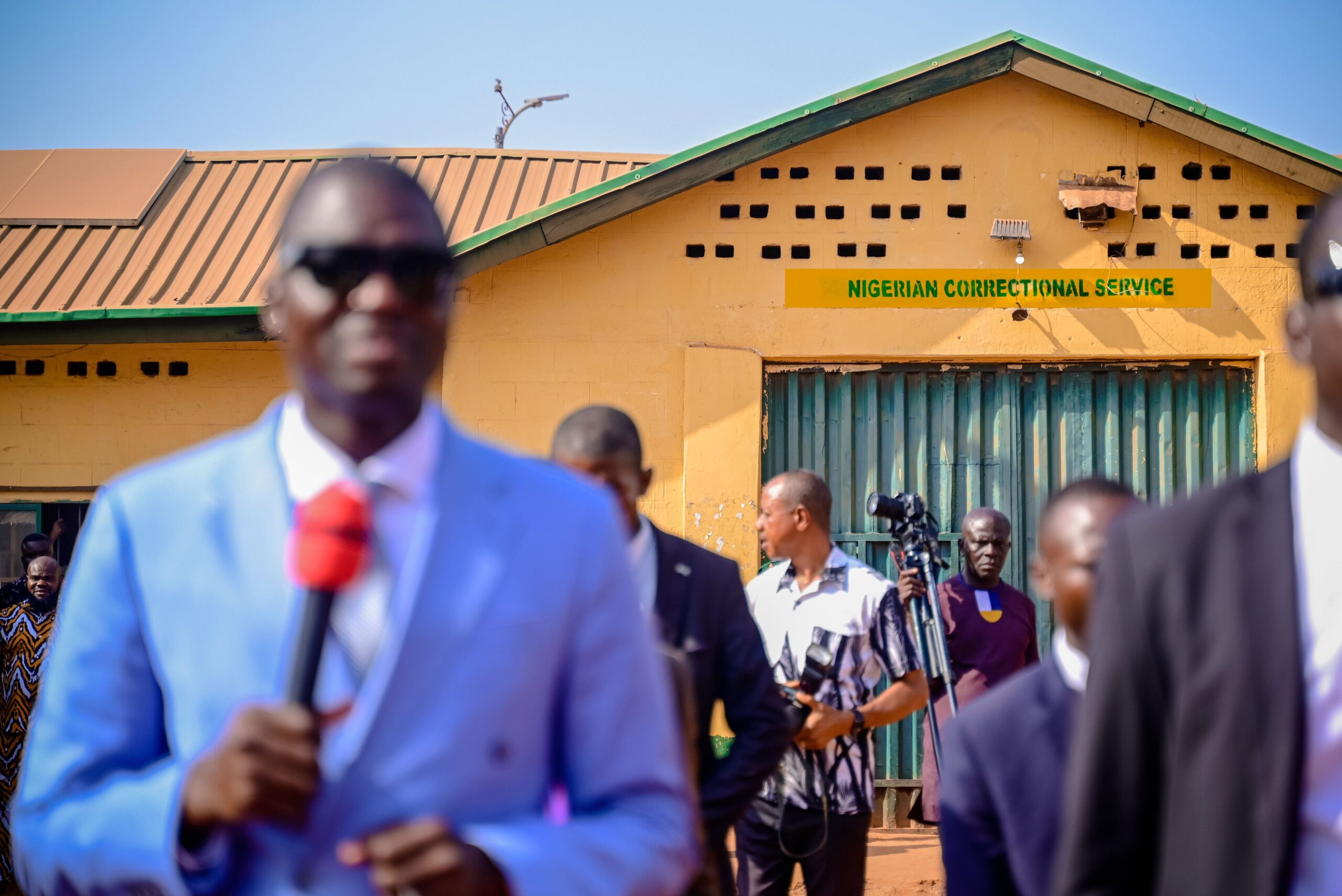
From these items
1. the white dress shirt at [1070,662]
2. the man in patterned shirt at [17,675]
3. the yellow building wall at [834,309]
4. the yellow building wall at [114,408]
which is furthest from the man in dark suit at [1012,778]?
the yellow building wall at [114,408]

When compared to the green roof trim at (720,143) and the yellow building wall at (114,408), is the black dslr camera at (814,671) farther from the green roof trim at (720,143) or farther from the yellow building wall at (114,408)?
the yellow building wall at (114,408)

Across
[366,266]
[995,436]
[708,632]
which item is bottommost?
[708,632]

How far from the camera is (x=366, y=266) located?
1560mm

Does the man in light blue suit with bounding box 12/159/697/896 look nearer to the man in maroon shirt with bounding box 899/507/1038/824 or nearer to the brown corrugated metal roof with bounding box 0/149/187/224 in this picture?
the man in maroon shirt with bounding box 899/507/1038/824

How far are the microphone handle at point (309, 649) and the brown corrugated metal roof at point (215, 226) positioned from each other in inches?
333

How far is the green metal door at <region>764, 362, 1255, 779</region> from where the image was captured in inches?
370

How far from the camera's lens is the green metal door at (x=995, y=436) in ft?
30.8

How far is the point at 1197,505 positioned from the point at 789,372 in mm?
7827

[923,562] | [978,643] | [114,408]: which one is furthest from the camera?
[114,408]

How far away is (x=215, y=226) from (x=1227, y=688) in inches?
463

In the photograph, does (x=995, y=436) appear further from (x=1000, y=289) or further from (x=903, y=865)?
(x=903, y=865)

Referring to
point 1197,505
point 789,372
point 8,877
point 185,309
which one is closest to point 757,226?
point 789,372

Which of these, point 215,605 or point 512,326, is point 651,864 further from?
point 512,326

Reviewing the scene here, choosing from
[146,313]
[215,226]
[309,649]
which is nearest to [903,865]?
[146,313]
